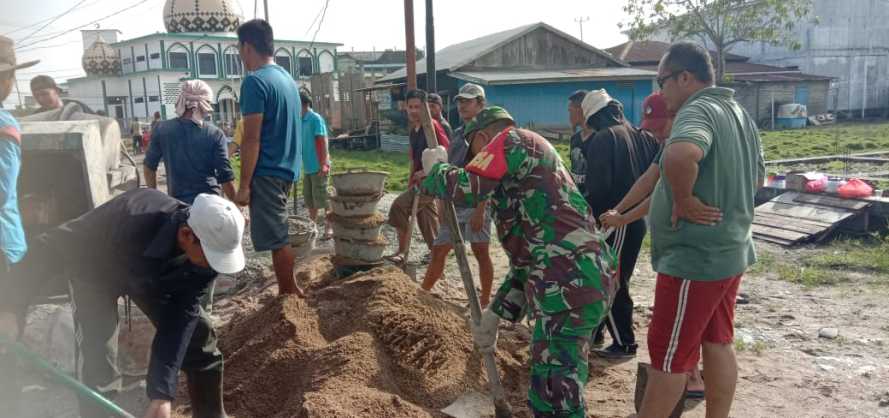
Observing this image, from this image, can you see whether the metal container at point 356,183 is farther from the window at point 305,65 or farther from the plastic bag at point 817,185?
the window at point 305,65

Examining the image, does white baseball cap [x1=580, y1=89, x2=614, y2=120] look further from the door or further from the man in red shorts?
the door

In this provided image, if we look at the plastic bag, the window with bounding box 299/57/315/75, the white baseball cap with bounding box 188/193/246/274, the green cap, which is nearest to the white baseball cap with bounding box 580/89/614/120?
the green cap

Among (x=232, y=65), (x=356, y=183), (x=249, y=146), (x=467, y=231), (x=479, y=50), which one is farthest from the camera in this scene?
(x=232, y=65)

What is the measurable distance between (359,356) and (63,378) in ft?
4.69

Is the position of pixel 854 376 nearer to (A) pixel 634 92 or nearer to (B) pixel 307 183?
(B) pixel 307 183

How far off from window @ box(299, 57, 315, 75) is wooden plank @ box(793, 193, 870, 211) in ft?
115

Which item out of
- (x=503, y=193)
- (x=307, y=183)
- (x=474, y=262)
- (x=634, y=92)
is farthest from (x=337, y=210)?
(x=634, y=92)

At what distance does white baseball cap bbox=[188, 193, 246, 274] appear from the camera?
2270mm

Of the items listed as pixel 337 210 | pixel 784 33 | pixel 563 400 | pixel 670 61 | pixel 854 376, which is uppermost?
pixel 784 33

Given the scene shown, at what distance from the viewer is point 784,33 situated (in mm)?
33938

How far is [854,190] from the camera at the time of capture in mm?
7375

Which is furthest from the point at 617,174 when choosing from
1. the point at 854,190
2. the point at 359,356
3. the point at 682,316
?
the point at 854,190

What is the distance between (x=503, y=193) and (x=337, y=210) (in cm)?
284

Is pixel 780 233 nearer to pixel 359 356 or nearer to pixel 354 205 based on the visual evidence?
pixel 354 205
